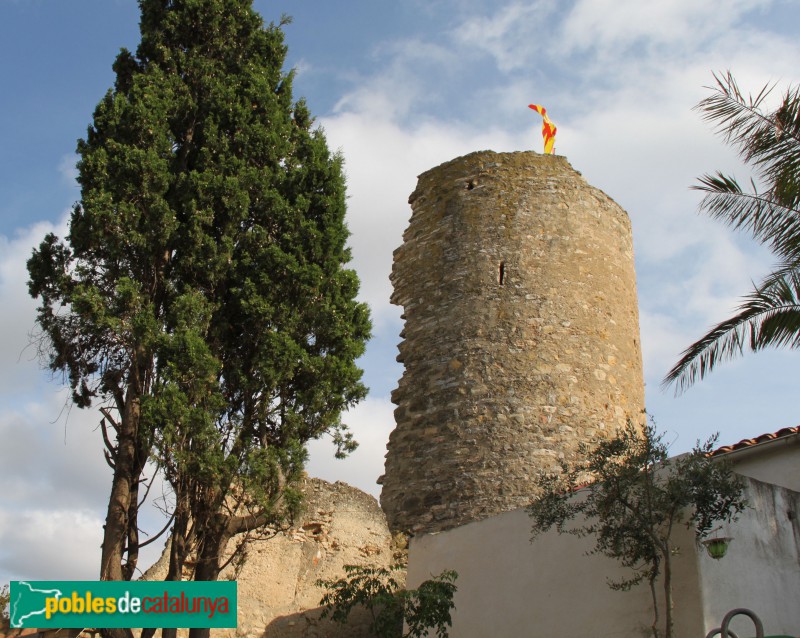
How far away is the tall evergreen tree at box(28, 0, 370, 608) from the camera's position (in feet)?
27.3

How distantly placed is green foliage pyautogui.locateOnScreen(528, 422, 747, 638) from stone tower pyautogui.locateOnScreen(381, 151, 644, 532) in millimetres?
3408

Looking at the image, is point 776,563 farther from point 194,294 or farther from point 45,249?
point 45,249

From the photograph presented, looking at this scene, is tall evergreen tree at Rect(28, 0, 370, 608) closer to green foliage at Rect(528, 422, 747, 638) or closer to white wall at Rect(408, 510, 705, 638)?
white wall at Rect(408, 510, 705, 638)

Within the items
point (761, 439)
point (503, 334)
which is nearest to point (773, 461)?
point (761, 439)

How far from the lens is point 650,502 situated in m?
6.96

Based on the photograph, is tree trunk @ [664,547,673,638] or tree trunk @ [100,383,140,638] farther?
tree trunk @ [100,383,140,638]

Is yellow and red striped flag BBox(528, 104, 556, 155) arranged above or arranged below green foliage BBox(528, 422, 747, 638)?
above

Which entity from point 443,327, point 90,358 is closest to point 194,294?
point 90,358

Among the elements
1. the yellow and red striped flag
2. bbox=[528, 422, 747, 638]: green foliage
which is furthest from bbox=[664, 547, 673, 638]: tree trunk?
the yellow and red striped flag

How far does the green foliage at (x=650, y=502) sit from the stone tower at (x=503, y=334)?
341cm

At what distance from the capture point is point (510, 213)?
41.7 feet

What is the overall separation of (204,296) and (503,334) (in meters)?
4.40

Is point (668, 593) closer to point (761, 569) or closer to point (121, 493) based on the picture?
point (761, 569)

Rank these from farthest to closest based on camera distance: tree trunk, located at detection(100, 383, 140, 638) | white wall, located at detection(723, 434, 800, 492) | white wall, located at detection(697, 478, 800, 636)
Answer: white wall, located at detection(723, 434, 800, 492), tree trunk, located at detection(100, 383, 140, 638), white wall, located at detection(697, 478, 800, 636)
